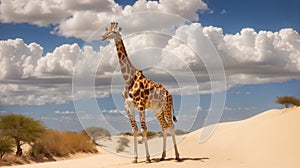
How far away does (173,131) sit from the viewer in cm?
1681

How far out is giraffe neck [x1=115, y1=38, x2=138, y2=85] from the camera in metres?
16.4

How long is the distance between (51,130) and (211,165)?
19.2 m

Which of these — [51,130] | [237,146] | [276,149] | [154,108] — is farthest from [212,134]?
[51,130]

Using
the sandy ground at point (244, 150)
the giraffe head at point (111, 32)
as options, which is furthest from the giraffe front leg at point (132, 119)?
the giraffe head at point (111, 32)

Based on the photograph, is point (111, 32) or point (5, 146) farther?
point (5, 146)

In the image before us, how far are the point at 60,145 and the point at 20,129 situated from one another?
3.13 m

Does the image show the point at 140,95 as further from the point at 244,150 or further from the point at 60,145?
the point at 60,145

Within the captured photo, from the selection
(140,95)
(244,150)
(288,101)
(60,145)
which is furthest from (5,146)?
(288,101)

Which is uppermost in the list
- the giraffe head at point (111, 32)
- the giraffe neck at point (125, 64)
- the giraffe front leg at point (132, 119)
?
the giraffe head at point (111, 32)

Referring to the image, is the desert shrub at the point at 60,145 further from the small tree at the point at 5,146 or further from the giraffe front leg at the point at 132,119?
the giraffe front leg at the point at 132,119

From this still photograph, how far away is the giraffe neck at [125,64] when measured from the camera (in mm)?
16408

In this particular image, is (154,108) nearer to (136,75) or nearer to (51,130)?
(136,75)

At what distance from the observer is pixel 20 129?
2720 centimetres

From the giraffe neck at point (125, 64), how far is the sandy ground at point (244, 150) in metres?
3.77
